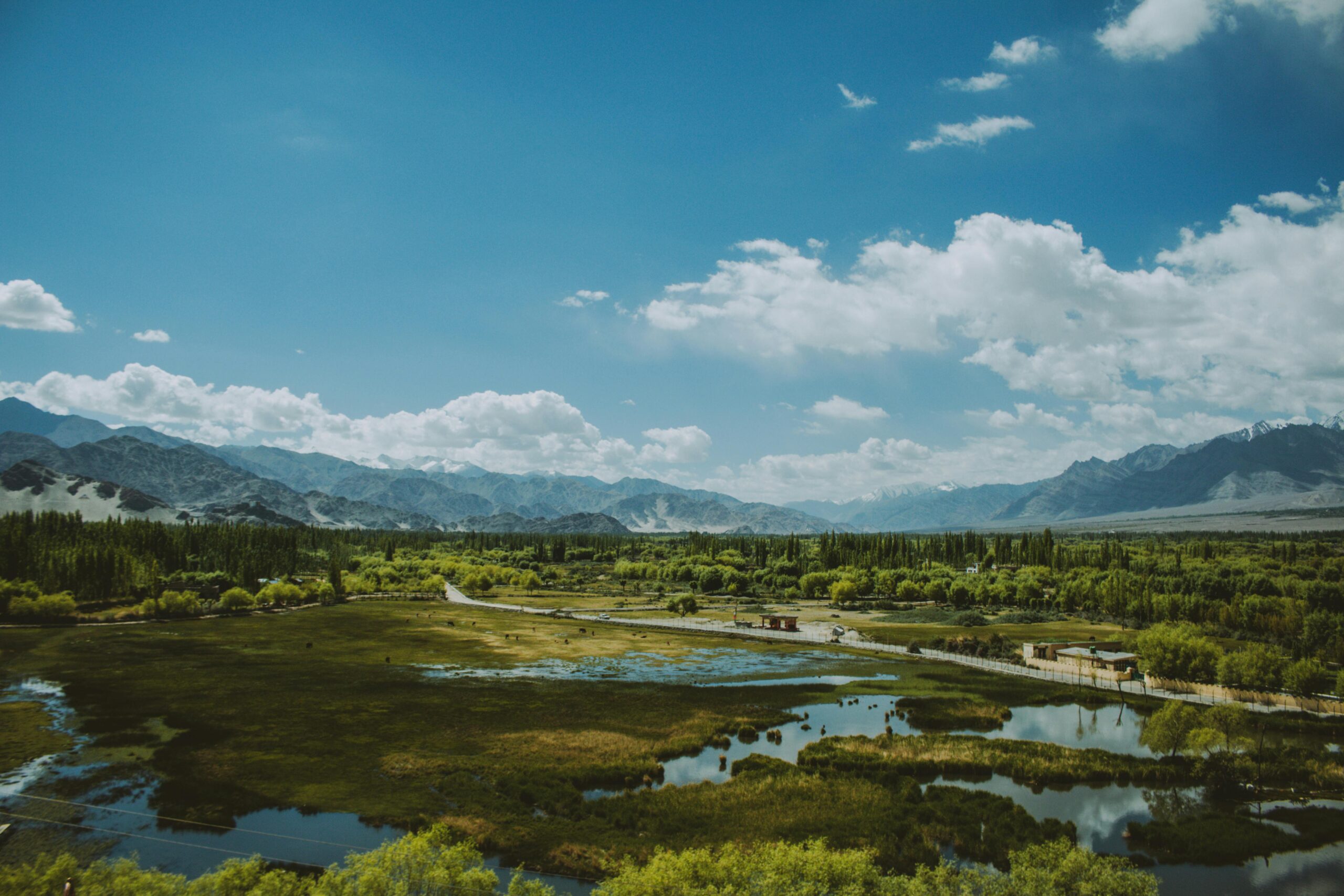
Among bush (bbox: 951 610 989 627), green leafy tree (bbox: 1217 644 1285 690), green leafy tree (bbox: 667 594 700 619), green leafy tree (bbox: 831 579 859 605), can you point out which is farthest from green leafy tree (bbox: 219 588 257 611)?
green leafy tree (bbox: 1217 644 1285 690)

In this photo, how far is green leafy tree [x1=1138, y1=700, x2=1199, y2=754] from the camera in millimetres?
54494

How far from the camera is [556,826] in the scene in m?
40.4

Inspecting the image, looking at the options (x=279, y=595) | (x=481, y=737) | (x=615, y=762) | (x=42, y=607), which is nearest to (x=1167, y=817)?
(x=615, y=762)

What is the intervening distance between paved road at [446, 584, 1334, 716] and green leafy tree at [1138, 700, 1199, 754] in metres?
16.8

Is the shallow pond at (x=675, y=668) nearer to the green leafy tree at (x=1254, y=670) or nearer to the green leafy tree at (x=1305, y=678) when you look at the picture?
the green leafy tree at (x=1254, y=670)

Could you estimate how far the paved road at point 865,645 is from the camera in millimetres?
74688

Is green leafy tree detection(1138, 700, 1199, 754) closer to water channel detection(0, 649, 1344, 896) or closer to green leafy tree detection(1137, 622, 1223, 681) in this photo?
water channel detection(0, 649, 1344, 896)

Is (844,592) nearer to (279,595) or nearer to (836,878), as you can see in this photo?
(279,595)

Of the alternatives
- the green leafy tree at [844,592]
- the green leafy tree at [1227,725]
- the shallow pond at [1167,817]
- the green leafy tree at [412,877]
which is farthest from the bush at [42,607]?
the green leafy tree at [1227,725]

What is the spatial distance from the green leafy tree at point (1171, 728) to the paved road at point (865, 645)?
16837mm

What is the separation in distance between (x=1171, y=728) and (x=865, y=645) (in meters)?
55.7

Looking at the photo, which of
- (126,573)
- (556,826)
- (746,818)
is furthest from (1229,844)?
(126,573)

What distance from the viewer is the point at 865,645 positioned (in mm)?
108938

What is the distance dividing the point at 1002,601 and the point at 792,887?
482 feet
